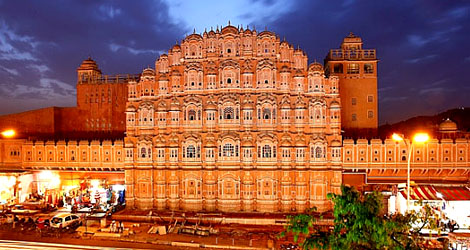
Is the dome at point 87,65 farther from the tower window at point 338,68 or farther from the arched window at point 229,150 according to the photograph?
the tower window at point 338,68

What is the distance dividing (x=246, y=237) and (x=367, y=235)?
16973 mm

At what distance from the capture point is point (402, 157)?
31.5 meters

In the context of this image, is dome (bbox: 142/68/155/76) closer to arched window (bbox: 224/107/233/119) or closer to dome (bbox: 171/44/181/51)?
dome (bbox: 171/44/181/51)

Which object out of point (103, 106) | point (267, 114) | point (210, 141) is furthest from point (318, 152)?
point (103, 106)

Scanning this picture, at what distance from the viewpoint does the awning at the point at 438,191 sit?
27422 mm

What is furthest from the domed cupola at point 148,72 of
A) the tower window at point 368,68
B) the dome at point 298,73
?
the tower window at point 368,68

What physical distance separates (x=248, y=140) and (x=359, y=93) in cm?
1523

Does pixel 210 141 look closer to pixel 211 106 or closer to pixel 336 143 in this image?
pixel 211 106

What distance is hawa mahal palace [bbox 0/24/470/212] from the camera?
3073 cm

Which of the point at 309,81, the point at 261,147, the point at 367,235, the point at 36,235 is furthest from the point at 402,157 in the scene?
the point at 36,235

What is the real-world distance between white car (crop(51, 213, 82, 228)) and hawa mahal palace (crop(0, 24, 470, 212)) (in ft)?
17.0

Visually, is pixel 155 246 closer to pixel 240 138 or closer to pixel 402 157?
pixel 240 138

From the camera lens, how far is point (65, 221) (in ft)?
92.2

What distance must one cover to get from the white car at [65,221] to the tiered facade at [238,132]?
5093 millimetres
